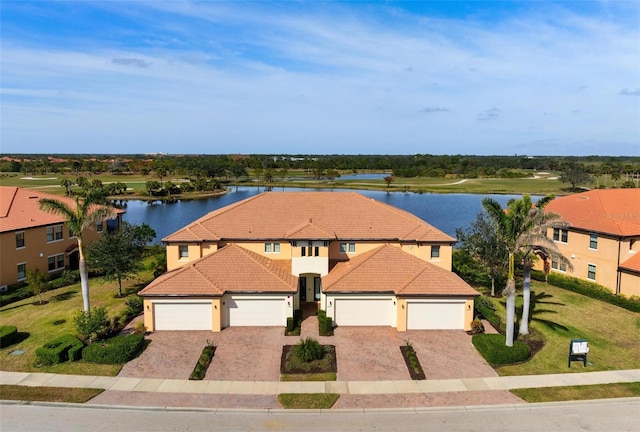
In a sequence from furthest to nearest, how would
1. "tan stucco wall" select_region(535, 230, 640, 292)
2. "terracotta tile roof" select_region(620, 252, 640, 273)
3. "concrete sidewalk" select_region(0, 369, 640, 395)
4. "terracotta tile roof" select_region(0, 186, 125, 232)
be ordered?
"terracotta tile roof" select_region(0, 186, 125, 232)
"tan stucco wall" select_region(535, 230, 640, 292)
"terracotta tile roof" select_region(620, 252, 640, 273)
"concrete sidewalk" select_region(0, 369, 640, 395)

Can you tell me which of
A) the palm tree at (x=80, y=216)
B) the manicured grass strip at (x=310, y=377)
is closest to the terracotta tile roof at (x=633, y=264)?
the manicured grass strip at (x=310, y=377)

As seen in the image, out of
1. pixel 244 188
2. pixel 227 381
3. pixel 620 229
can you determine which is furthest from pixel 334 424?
pixel 244 188

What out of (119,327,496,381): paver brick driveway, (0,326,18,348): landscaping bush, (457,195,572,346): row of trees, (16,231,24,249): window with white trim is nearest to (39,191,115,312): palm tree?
(0,326,18,348): landscaping bush

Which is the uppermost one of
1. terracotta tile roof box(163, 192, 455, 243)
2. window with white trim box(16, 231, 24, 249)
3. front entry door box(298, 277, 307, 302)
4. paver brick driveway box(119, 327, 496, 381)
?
terracotta tile roof box(163, 192, 455, 243)

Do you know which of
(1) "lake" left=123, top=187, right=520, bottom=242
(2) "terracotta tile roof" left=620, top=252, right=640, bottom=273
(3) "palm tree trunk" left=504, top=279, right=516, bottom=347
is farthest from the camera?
(1) "lake" left=123, top=187, right=520, bottom=242

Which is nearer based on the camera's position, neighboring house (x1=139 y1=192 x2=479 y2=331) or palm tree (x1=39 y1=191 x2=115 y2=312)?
palm tree (x1=39 y1=191 x2=115 y2=312)

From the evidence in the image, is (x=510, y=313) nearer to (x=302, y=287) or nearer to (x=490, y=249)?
(x=490, y=249)

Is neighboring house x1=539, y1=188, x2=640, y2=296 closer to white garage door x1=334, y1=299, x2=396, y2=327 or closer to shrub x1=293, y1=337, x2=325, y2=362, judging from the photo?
white garage door x1=334, y1=299, x2=396, y2=327

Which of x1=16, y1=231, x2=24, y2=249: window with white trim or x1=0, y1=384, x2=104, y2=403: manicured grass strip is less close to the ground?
x1=16, y1=231, x2=24, y2=249: window with white trim

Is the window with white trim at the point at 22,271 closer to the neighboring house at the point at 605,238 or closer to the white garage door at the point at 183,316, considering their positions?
the white garage door at the point at 183,316
